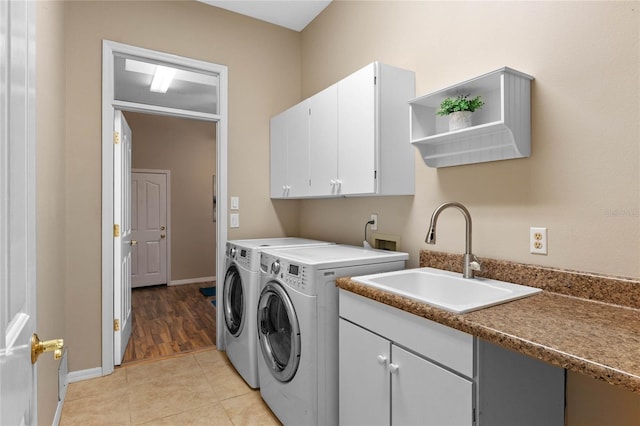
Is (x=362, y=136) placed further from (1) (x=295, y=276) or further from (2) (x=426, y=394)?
(2) (x=426, y=394)

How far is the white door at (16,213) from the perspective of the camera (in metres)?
0.52

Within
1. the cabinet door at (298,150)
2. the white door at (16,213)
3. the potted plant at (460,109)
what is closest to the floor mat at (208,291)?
the cabinet door at (298,150)

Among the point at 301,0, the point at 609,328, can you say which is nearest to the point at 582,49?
the point at 609,328

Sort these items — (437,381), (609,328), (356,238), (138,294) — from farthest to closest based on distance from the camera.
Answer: (138,294) < (356,238) < (437,381) < (609,328)

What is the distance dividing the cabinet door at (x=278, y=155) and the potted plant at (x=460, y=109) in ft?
5.12

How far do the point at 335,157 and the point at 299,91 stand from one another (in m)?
1.41

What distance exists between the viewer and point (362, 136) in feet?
6.81

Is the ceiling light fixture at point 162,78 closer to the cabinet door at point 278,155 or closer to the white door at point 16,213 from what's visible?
the cabinet door at point 278,155

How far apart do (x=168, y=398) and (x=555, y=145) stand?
255 cm

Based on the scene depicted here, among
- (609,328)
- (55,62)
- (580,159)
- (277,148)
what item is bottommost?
(609,328)

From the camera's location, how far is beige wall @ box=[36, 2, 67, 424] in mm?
1563

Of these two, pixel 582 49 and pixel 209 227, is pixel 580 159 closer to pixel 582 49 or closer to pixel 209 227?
pixel 582 49

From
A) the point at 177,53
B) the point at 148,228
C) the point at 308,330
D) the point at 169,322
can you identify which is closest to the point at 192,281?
the point at 148,228

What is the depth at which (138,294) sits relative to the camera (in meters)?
4.95
